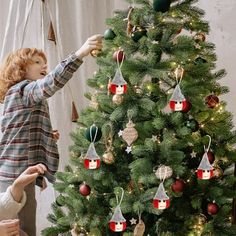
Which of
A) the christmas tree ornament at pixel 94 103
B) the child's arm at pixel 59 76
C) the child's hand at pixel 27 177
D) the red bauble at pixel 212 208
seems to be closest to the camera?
the red bauble at pixel 212 208

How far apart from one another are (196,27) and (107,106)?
0.43 metres

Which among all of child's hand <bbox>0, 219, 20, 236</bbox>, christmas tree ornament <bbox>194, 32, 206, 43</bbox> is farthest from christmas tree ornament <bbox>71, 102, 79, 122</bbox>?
christmas tree ornament <bbox>194, 32, 206, 43</bbox>

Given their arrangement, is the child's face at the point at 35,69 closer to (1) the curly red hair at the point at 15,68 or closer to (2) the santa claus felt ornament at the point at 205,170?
(1) the curly red hair at the point at 15,68

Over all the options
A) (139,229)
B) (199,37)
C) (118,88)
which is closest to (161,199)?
(139,229)

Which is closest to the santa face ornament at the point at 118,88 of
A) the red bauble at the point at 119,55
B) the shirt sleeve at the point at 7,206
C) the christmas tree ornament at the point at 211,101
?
the red bauble at the point at 119,55

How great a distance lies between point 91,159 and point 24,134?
648 mm

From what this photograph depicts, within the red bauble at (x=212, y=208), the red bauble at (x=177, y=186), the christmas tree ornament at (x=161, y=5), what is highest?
the christmas tree ornament at (x=161, y=5)

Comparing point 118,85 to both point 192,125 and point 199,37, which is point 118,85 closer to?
point 192,125

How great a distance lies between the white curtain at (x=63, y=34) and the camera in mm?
2350

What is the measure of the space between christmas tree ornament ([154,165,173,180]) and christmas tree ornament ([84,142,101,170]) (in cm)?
22

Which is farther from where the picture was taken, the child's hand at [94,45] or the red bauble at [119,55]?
the child's hand at [94,45]

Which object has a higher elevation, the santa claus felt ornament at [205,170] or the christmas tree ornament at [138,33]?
the christmas tree ornament at [138,33]

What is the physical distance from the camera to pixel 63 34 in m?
2.59

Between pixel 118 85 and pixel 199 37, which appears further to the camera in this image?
pixel 199 37
